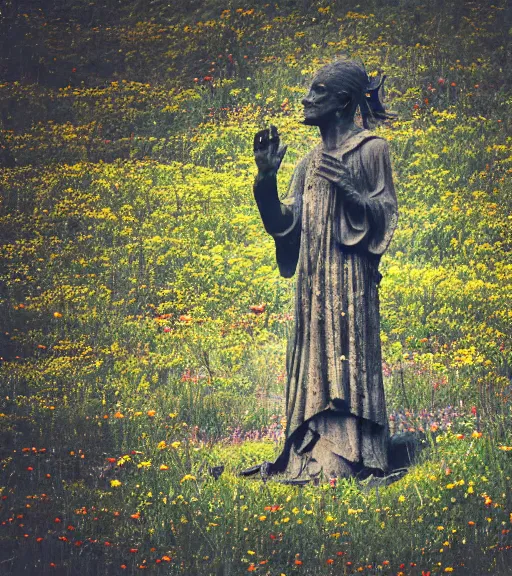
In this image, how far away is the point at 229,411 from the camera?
14.7 m

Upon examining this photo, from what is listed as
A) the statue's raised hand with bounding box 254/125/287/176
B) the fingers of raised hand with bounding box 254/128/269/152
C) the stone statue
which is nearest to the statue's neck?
the stone statue

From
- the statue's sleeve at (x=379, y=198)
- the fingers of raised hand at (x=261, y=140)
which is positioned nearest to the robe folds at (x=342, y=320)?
the statue's sleeve at (x=379, y=198)

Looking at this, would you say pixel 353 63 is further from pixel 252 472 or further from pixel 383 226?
pixel 252 472

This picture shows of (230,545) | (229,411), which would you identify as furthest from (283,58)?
(230,545)

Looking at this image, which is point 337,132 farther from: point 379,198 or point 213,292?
point 213,292

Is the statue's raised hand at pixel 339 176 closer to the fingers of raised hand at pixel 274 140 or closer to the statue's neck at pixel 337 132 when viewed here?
the statue's neck at pixel 337 132

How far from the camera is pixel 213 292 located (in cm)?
1744

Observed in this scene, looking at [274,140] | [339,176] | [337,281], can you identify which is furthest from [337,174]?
[337,281]

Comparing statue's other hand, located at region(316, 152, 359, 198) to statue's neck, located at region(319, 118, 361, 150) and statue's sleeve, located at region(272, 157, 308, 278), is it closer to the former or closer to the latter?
statue's neck, located at region(319, 118, 361, 150)

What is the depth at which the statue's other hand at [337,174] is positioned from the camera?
39.8 ft

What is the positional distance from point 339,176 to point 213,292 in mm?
5457

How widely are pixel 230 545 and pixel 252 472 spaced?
94 cm

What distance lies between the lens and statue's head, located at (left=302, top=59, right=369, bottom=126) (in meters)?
12.3

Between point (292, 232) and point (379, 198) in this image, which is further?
point (292, 232)
